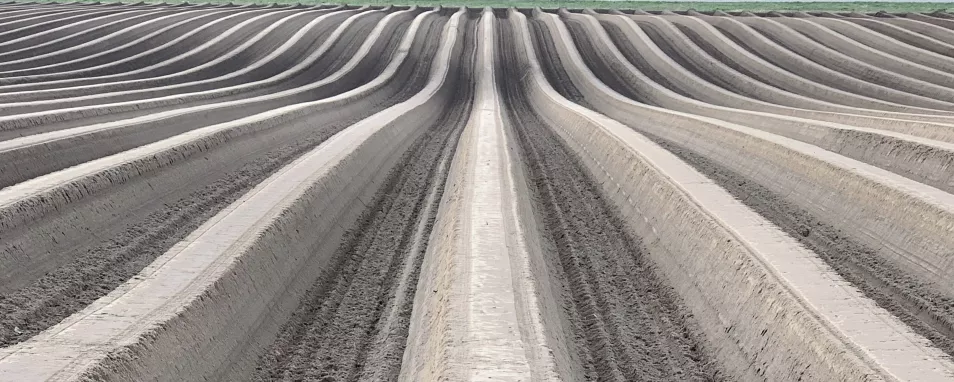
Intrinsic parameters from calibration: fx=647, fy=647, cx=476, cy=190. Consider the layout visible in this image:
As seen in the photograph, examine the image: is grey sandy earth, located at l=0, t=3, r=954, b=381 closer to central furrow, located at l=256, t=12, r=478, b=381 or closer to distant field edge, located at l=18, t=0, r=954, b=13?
central furrow, located at l=256, t=12, r=478, b=381

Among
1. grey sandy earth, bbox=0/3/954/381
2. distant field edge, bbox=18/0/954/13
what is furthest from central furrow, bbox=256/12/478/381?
distant field edge, bbox=18/0/954/13

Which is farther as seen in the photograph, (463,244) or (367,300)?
(463,244)

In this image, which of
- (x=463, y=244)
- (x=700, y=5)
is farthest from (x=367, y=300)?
(x=700, y=5)

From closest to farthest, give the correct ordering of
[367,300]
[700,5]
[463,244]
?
[367,300] → [463,244] → [700,5]

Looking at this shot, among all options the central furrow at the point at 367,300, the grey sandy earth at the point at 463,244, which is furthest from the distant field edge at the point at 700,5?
the central furrow at the point at 367,300

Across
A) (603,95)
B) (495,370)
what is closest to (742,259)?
(495,370)

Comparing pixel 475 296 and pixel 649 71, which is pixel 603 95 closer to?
pixel 649 71

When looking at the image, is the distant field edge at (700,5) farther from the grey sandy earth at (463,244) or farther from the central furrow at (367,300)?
the central furrow at (367,300)

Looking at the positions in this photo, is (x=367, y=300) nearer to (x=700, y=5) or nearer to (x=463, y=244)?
(x=463, y=244)
